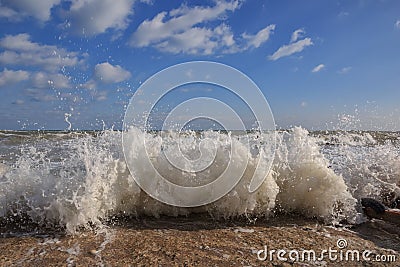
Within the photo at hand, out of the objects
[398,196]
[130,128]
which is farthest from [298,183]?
[130,128]

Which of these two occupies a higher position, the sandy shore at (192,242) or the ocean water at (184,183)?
the ocean water at (184,183)

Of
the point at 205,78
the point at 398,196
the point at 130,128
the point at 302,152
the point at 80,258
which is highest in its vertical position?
the point at 205,78

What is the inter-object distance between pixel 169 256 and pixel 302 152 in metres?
2.78

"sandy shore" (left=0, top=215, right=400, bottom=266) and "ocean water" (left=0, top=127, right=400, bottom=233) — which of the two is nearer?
"sandy shore" (left=0, top=215, right=400, bottom=266)

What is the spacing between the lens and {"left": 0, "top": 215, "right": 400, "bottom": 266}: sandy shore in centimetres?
292

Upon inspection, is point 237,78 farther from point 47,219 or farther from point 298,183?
point 47,219

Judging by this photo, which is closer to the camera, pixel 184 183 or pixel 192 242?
pixel 192 242

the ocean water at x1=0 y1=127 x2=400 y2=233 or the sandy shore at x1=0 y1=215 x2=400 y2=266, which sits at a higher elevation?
the ocean water at x1=0 y1=127 x2=400 y2=233

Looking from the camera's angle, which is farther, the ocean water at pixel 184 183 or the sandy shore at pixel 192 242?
the ocean water at pixel 184 183

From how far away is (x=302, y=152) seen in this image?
4.80 meters

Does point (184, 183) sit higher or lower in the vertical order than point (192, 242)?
higher

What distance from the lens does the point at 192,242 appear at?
3322mm

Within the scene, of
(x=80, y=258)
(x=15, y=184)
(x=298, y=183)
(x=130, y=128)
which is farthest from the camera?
(x=130, y=128)

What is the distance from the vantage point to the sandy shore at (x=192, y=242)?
2918 mm
